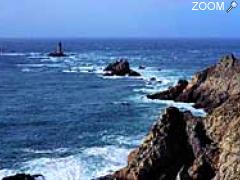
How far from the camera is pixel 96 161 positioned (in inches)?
1863

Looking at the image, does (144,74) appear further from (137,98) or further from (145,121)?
(145,121)

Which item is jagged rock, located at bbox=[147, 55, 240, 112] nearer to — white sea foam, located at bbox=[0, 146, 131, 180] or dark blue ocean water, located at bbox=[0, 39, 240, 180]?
dark blue ocean water, located at bbox=[0, 39, 240, 180]

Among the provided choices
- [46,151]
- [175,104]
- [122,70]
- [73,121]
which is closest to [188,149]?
[46,151]

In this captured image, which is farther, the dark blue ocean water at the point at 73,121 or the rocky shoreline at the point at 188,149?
the dark blue ocean water at the point at 73,121

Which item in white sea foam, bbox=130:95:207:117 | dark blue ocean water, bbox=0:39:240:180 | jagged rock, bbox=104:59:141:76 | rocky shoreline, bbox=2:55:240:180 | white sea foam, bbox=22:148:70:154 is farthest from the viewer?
jagged rock, bbox=104:59:141:76

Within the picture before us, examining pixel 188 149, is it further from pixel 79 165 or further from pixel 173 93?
pixel 173 93

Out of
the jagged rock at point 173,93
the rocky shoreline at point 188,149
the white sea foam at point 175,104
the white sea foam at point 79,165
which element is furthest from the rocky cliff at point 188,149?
the jagged rock at point 173,93

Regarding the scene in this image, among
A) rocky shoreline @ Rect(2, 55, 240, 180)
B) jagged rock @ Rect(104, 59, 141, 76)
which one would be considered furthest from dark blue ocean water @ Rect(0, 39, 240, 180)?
rocky shoreline @ Rect(2, 55, 240, 180)

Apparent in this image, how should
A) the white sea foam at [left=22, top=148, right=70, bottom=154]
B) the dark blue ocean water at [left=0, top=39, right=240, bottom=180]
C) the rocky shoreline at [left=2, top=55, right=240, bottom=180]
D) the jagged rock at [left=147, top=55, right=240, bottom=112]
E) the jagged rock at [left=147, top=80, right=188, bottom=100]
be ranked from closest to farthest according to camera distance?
the rocky shoreline at [left=2, top=55, right=240, bottom=180] < the dark blue ocean water at [left=0, top=39, right=240, bottom=180] < the white sea foam at [left=22, top=148, right=70, bottom=154] < the jagged rock at [left=147, top=55, right=240, bottom=112] < the jagged rock at [left=147, top=80, right=188, bottom=100]

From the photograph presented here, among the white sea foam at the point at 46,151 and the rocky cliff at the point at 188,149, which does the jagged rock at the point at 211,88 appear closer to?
the white sea foam at the point at 46,151

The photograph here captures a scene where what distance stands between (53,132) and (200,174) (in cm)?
2915

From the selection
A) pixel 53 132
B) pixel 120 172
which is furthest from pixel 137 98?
pixel 120 172

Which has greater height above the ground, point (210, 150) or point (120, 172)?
point (210, 150)

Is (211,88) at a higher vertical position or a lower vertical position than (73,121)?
higher
